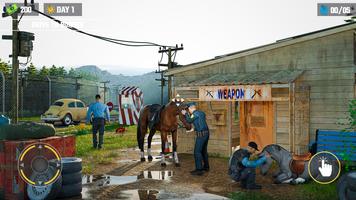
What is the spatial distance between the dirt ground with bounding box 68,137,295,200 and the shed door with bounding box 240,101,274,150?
68.1 inches

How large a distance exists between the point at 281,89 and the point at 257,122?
1.59 meters

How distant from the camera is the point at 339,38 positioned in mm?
12195

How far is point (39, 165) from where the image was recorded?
309 inches

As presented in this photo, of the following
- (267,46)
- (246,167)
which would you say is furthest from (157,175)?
(267,46)

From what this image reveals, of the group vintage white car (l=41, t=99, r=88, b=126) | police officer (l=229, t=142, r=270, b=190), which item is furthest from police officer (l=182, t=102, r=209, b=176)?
vintage white car (l=41, t=99, r=88, b=126)

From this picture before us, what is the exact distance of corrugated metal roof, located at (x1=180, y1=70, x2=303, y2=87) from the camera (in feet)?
41.2

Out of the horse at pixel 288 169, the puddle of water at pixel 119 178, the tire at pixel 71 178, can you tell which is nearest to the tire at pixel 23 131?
the tire at pixel 71 178

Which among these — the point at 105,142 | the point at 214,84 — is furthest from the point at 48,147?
the point at 105,142

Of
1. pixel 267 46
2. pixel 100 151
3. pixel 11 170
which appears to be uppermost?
pixel 267 46

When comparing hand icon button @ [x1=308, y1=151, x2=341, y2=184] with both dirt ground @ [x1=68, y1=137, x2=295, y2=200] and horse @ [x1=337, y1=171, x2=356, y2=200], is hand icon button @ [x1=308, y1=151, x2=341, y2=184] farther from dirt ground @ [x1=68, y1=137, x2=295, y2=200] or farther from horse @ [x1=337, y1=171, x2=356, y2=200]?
horse @ [x1=337, y1=171, x2=356, y2=200]

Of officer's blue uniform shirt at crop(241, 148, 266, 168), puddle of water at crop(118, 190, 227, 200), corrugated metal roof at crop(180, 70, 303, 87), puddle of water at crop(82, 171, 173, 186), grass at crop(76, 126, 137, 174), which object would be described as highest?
corrugated metal roof at crop(180, 70, 303, 87)

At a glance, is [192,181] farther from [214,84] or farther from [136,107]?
[136,107]

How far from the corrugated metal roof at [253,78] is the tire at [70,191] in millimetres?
6521

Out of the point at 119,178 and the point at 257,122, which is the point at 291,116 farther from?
the point at 119,178
